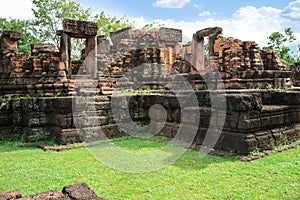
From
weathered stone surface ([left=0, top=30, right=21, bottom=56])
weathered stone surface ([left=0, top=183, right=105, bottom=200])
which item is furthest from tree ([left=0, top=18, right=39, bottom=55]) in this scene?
weathered stone surface ([left=0, top=183, right=105, bottom=200])

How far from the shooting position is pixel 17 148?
252 inches

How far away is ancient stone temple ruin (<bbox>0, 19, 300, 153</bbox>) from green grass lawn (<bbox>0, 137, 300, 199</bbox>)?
81 cm

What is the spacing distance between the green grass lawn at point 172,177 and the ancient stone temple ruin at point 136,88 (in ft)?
2.65

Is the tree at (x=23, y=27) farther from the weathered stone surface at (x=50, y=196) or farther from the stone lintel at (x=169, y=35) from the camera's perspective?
the weathered stone surface at (x=50, y=196)

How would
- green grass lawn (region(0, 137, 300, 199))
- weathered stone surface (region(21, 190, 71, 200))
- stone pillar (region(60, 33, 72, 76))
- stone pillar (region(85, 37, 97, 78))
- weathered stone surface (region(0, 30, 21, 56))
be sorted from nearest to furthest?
weathered stone surface (region(21, 190, 71, 200))
green grass lawn (region(0, 137, 300, 199))
stone pillar (region(60, 33, 72, 76))
stone pillar (region(85, 37, 97, 78))
weathered stone surface (region(0, 30, 21, 56))

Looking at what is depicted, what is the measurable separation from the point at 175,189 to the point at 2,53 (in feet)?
26.9

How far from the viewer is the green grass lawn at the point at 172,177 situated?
3664 mm

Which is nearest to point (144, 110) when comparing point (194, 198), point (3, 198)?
point (194, 198)

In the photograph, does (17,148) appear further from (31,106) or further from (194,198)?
(194,198)

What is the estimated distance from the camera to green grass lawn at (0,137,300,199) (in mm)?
3664

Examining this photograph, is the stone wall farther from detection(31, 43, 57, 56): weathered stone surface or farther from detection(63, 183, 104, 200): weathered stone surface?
detection(63, 183, 104, 200): weathered stone surface

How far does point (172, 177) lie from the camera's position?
427cm

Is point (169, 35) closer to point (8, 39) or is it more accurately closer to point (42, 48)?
point (42, 48)

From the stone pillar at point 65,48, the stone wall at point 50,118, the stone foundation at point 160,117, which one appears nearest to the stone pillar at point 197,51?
the stone foundation at point 160,117
